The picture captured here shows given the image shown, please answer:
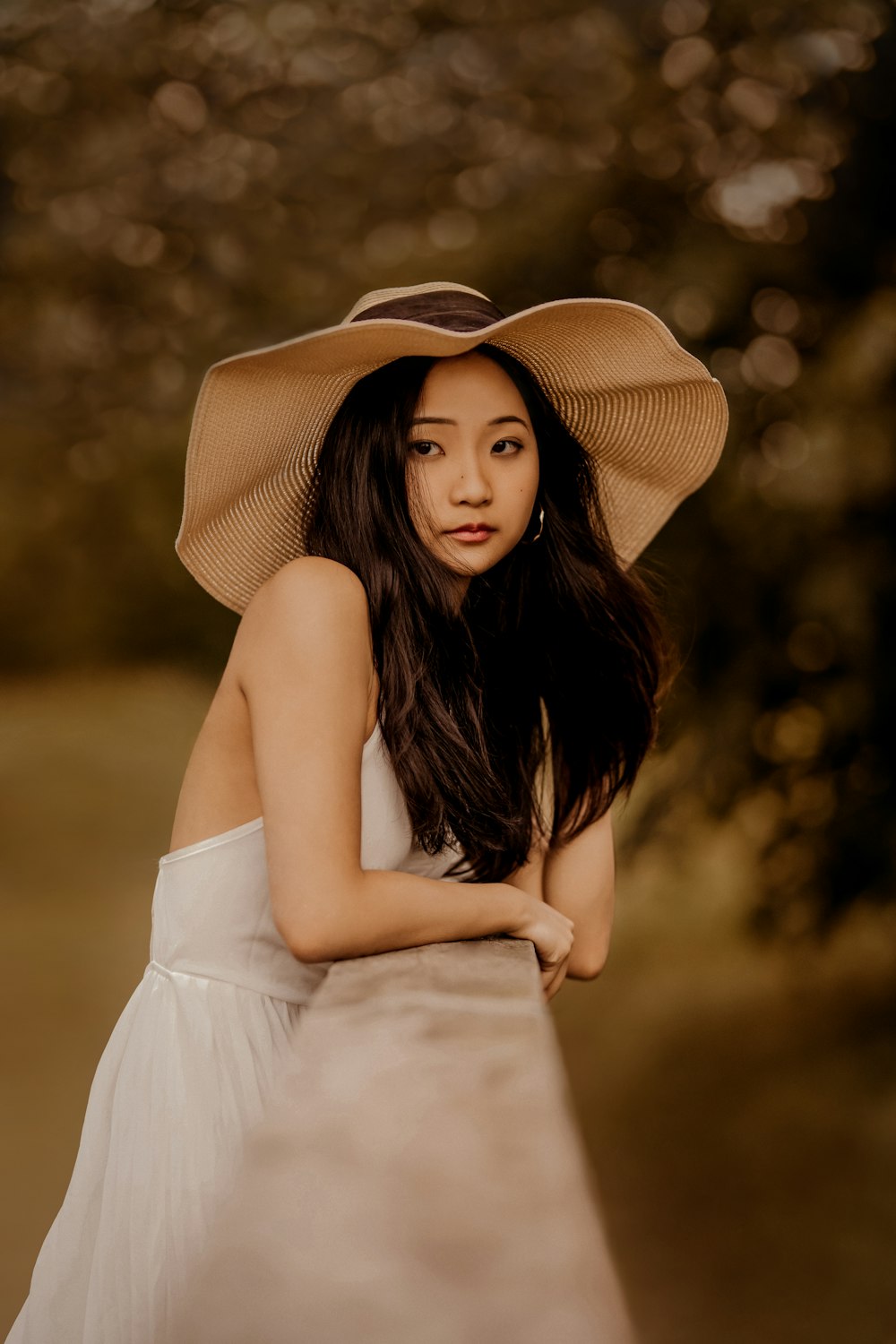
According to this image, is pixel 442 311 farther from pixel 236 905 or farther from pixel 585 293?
pixel 585 293

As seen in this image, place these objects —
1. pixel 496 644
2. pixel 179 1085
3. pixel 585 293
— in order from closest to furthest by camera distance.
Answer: pixel 179 1085 < pixel 496 644 < pixel 585 293

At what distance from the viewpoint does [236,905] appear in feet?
3.51

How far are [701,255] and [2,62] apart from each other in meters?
1.30

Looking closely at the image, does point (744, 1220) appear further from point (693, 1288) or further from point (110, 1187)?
point (110, 1187)

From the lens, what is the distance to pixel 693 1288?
2.21 meters

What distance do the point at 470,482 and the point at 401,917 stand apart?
1.24 feet

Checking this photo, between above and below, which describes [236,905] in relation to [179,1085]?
above

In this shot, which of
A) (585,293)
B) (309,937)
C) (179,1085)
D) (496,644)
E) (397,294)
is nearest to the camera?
(309,937)

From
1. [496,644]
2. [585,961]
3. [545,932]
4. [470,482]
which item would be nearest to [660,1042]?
[585,961]

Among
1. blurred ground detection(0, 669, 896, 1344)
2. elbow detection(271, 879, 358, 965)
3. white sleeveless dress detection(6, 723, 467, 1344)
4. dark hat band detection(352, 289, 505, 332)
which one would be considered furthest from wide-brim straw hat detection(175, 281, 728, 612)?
blurred ground detection(0, 669, 896, 1344)

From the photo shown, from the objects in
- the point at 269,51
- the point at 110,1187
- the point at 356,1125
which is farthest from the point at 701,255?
the point at 356,1125

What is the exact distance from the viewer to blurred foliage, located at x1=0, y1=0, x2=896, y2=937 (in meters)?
2.36

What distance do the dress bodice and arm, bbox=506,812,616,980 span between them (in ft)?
0.85

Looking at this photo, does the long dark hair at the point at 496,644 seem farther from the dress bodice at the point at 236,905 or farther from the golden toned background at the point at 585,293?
the golden toned background at the point at 585,293
